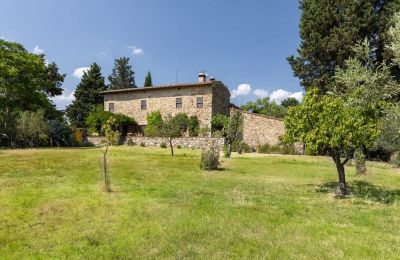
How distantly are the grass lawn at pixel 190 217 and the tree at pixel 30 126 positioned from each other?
13868 mm

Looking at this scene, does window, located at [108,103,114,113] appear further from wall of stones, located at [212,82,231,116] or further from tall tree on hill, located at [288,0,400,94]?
tall tree on hill, located at [288,0,400,94]

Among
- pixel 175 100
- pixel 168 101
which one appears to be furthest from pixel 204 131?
pixel 168 101

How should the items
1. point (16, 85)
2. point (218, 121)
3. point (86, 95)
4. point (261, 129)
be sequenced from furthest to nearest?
point (86, 95), point (218, 121), point (261, 129), point (16, 85)

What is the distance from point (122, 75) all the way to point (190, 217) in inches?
2487

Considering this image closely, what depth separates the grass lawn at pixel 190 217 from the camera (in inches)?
226

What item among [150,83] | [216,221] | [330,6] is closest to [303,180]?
[216,221]

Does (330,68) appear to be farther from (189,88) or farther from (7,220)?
(7,220)

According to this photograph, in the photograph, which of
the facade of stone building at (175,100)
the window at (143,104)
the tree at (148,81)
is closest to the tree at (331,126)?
the facade of stone building at (175,100)

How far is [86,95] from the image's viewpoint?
172 ft

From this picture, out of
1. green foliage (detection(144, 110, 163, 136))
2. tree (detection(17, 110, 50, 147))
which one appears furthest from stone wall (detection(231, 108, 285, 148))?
tree (detection(17, 110, 50, 147))

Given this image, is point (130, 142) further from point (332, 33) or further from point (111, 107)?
point (332, 33)

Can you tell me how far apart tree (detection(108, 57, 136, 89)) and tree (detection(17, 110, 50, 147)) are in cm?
3981

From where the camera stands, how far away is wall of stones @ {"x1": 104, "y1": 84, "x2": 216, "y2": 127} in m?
33.5

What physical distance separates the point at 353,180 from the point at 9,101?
30356mm
